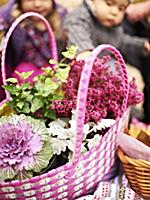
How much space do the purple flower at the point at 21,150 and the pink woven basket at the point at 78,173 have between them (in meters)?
0.02

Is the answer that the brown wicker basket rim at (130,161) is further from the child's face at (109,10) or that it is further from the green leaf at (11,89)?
the child's face at (109,10)

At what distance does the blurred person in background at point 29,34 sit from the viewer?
132cm

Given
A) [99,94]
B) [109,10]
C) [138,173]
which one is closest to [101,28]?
[109,10]

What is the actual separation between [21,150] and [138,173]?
0.25 m

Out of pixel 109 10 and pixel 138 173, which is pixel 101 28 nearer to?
pixel 109 10

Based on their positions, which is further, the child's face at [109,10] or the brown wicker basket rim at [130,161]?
the child's face at [109,10]

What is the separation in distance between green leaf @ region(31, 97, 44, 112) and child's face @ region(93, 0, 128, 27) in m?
0.48

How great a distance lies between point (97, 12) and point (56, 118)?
1.65 ft

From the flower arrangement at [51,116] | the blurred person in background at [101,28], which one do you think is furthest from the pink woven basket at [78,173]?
the blurred person in background at [101,28]

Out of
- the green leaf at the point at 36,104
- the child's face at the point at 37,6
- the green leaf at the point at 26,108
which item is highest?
the child's face at the point at 37,6

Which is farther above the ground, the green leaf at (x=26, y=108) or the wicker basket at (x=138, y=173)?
the green leaf at (x=26, y=108)

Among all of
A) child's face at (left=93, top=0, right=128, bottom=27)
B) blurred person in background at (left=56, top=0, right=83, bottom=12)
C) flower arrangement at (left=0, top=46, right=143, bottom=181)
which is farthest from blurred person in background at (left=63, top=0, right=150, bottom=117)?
flower arrangement at (left=0, top=46, right=143, bottom=181)

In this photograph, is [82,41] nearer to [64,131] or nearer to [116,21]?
[116,21]

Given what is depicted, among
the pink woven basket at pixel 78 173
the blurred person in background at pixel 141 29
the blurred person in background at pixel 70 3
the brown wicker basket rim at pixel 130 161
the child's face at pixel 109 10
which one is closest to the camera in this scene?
the pink woven basket at pixel 78 173
